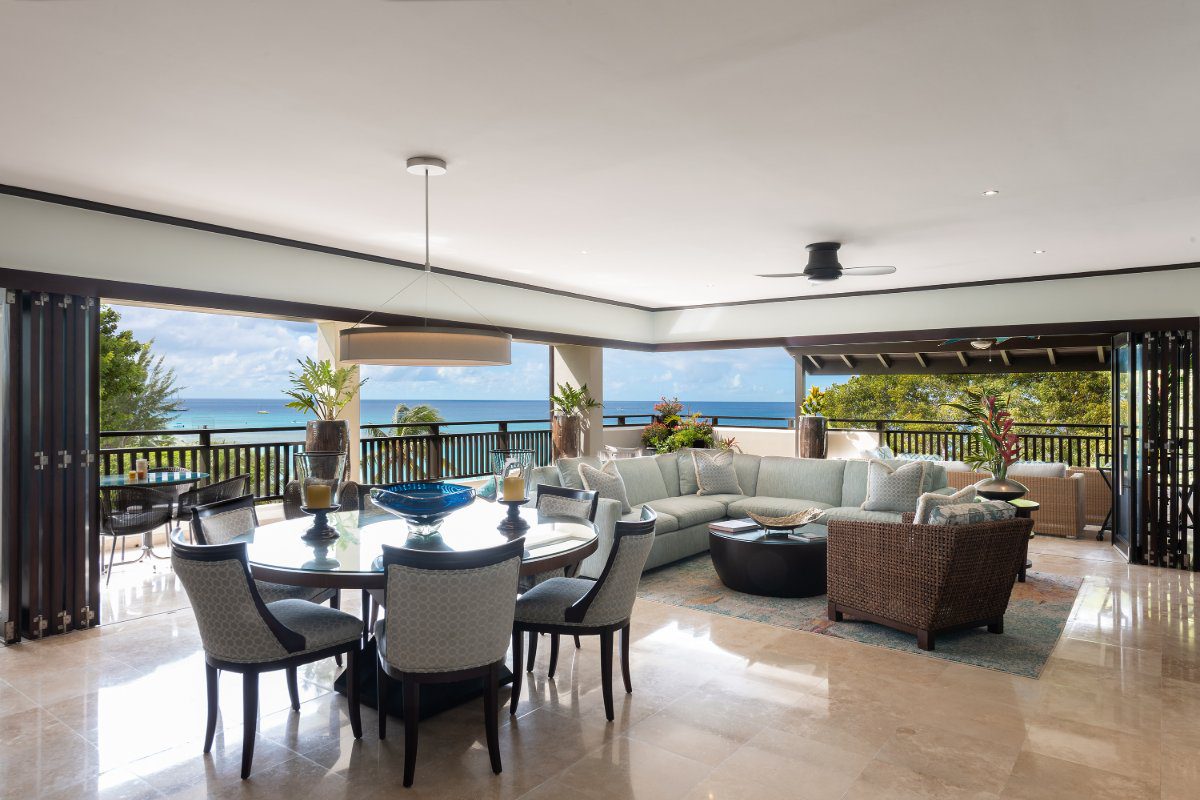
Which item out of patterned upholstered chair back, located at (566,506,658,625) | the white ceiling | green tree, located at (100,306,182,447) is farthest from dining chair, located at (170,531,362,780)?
green tree, located at (100,306,182,447)

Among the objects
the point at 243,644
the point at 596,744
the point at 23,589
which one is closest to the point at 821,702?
the point at 596,744

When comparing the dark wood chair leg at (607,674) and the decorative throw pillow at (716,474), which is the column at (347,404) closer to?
the decorative throw pillow at (716,474)

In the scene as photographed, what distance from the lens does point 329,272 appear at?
5844 mm

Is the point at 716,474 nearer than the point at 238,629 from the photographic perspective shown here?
No

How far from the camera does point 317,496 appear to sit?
3.34 metres

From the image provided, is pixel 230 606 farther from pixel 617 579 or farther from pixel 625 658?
pixel 625 658

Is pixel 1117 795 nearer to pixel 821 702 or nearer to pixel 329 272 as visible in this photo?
pixel 821 702

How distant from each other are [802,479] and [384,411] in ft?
75.5

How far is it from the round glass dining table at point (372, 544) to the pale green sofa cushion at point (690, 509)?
90.4 inches

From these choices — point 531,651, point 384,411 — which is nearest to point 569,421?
point 531,651

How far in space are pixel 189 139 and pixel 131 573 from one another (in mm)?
3778

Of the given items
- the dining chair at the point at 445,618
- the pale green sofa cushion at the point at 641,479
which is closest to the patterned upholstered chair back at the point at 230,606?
the dining chair at the point at 445,618

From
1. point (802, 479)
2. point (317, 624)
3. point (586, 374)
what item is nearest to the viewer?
point (317, 624)

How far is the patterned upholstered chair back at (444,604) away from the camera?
2549mm
